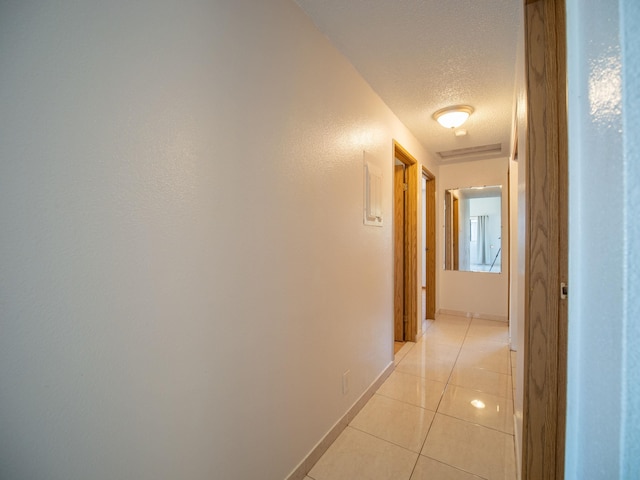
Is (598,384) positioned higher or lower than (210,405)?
higher

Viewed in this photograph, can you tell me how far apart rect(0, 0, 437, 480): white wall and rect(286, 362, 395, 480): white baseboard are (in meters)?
0.06

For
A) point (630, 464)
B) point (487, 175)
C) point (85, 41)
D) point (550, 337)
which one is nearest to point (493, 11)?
point (550, 337)

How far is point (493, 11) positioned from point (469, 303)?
3822mm

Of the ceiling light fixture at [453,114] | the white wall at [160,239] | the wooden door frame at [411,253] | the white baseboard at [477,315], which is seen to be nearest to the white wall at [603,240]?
the white wall at [160,239]

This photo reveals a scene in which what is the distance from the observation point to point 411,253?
10.8 ft

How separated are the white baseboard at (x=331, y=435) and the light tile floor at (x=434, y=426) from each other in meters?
0.03

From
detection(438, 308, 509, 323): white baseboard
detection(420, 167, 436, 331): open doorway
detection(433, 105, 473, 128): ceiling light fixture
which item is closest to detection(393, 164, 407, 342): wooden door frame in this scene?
detection(433, 105, 473, 128): ceiling light fixture

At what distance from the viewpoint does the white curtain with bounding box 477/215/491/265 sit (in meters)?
4.02

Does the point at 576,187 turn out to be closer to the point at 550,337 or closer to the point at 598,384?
the point at 598,384

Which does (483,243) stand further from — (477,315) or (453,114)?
(453,114)

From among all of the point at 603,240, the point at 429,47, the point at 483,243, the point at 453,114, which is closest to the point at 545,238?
the point at 603,240

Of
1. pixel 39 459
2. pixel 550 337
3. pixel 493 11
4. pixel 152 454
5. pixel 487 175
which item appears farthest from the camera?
pixel 487 175

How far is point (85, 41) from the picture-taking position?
2.15ft

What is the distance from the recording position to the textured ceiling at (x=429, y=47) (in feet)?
4.60
